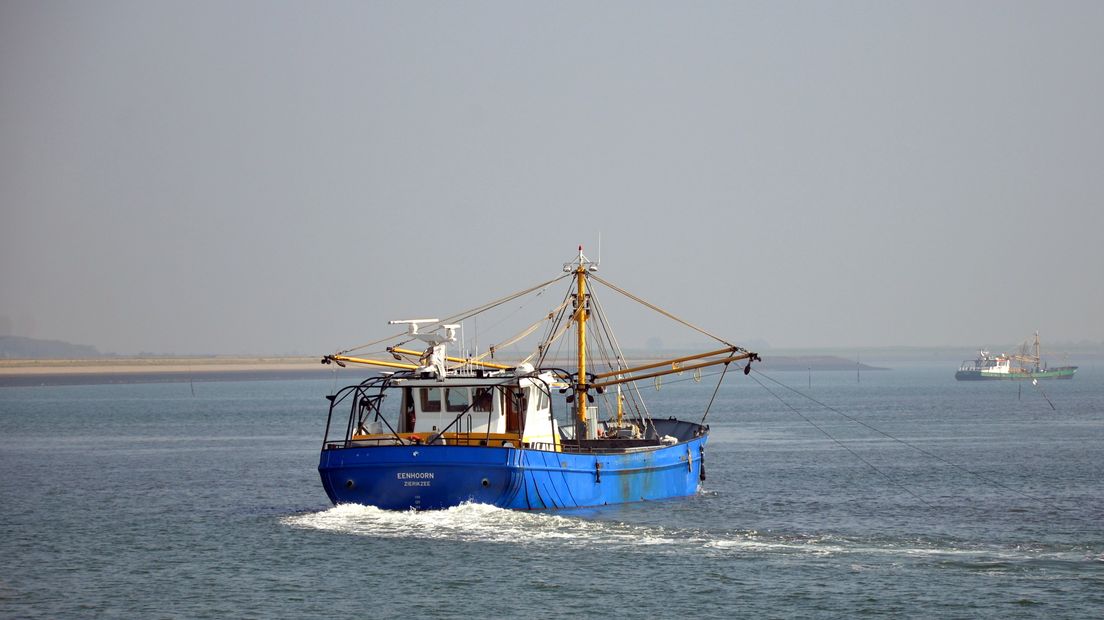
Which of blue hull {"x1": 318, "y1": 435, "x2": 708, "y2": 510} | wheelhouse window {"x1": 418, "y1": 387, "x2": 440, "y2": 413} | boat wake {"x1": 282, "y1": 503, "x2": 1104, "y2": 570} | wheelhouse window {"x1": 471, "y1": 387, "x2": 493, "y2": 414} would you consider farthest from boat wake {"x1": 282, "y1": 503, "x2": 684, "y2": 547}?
wheelhouse window {"x1": 418, "y1": 387, "x2": 440, "y2": 413}

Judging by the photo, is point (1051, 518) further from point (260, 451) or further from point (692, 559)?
point (260, 451)

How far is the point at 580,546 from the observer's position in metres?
34.4

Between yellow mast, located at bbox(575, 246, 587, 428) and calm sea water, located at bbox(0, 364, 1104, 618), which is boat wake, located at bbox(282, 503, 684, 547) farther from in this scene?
yellow mast, located at bbox(575, 246, 587, 428)

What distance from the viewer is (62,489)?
5216 centimetres

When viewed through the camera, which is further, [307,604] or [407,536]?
[407,536]

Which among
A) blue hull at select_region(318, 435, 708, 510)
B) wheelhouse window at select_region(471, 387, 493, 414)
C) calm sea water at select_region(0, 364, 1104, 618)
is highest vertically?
wheelhouse window at select_region(471, 387, 493, 414)

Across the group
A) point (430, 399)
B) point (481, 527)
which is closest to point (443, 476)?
point (481, 527)

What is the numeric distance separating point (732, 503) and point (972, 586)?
649 inches

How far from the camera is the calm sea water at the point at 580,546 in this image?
1108 inches

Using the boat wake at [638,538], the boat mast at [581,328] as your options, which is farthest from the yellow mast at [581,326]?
the boat wake at [638,538]

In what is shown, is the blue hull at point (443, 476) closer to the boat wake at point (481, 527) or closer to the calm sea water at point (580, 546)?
the boat wake at point (481, 527)

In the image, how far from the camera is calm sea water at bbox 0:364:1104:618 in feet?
92.3

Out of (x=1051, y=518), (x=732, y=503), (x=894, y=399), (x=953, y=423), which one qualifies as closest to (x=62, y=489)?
(x=732, y=503)

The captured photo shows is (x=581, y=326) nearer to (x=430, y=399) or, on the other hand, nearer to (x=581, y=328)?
(x=581, y=328)
